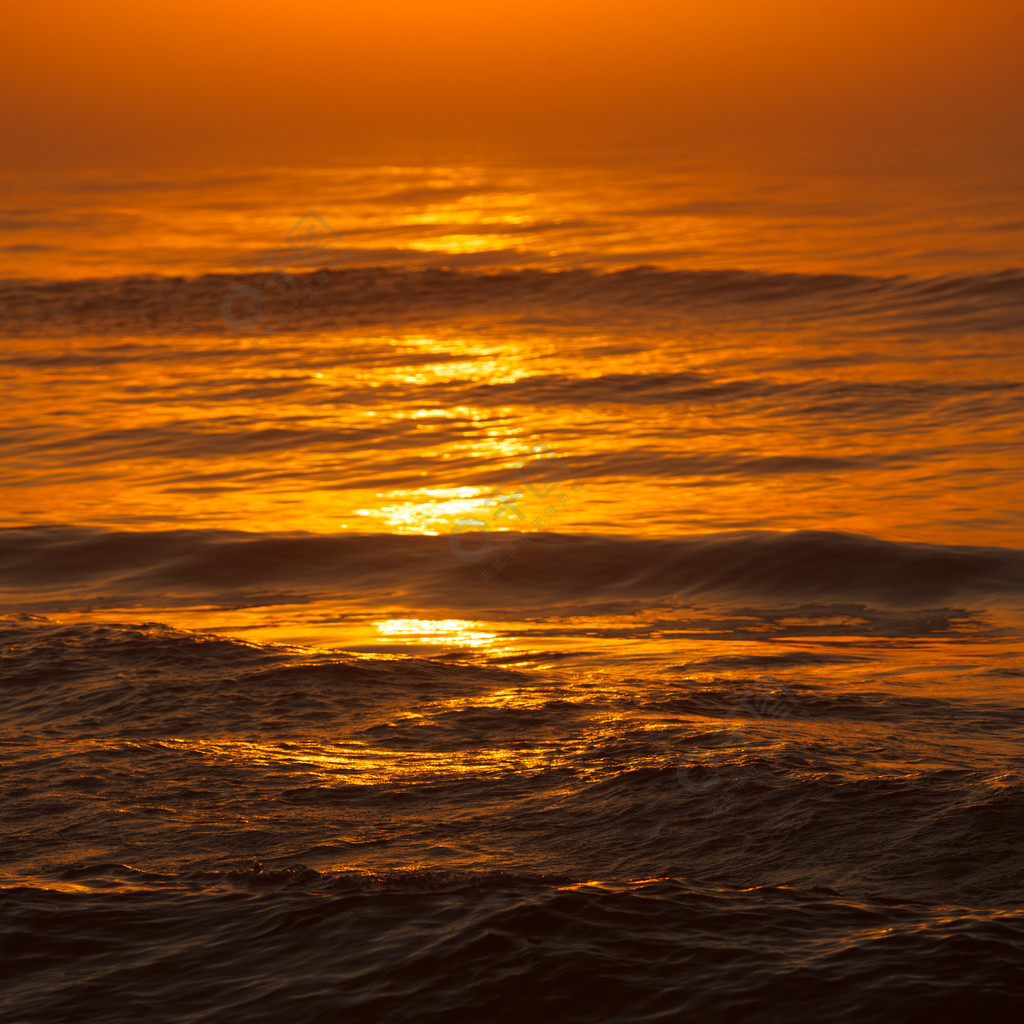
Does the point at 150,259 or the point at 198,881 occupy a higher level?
the point at 150,259

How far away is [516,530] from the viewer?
1117cm

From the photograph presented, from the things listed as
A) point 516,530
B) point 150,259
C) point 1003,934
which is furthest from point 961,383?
point 150,259

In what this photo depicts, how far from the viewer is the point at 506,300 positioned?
1041 inches

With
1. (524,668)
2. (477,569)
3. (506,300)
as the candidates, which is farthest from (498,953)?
(506,300)

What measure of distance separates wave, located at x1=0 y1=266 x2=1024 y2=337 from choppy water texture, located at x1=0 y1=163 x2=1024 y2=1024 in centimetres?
27

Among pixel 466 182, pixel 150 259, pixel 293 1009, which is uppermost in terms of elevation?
pixel 466 182

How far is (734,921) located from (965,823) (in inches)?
39.8

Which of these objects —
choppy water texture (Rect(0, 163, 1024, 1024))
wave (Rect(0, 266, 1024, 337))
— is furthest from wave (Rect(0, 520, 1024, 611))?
wave (Rect(0, 266, 1024, 337))

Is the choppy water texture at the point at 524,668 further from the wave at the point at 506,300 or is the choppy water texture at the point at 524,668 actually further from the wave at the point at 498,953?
the wave at the point at 506,300

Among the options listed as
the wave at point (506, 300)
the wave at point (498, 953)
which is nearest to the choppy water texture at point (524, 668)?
the wave at point (498, 953)

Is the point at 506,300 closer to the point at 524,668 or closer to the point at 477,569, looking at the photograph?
the point at 477,569

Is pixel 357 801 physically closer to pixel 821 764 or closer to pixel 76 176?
pixel 821 764

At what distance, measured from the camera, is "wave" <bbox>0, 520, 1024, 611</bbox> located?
9320mm

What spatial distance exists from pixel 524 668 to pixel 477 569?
3.53 meters
